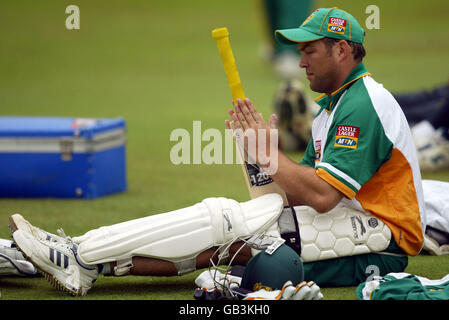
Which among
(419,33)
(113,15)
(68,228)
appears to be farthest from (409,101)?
(113,15)

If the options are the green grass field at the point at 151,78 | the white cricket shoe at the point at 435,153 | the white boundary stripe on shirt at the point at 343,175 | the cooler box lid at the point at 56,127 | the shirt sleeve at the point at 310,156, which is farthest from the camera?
the white cricket shoe at the point at 435,153

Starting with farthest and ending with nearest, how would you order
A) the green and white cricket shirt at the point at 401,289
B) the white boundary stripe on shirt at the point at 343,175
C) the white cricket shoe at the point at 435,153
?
the white cricket shoe at the point at 435,153 → the white boundary stripe on shirt at the point at 343,175 → the green and white cricket shirt at the point at 401,289

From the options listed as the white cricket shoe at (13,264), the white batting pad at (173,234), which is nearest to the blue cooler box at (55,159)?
the white cricket shoe at (13,264)

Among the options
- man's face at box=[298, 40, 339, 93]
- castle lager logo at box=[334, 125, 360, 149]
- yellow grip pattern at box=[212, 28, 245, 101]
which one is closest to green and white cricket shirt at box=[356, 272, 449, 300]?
castle lager logo at box=[334, 125, 360, 149]

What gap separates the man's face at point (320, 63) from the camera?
321 centimetres

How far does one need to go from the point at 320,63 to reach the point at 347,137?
1.17 ft

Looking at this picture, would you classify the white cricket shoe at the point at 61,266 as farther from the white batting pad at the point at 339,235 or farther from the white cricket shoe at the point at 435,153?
the white cricket shoe at the point at 435,153

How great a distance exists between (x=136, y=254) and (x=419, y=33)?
1226 cm

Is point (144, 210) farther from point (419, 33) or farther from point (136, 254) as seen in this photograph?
point (419, 33)

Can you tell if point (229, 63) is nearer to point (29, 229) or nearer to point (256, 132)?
point (256, 132)

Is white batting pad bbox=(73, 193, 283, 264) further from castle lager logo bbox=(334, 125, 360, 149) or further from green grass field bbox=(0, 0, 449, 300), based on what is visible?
castle lager logo bbox=(334, 125, 360, 149)

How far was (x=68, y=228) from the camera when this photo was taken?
4.27m

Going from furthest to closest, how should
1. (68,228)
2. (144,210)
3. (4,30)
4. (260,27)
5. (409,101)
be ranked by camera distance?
(260,27) → (4,30) → (409,101) → (144,210) → (68,228)

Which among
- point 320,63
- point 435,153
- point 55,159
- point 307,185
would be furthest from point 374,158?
point 435,153
